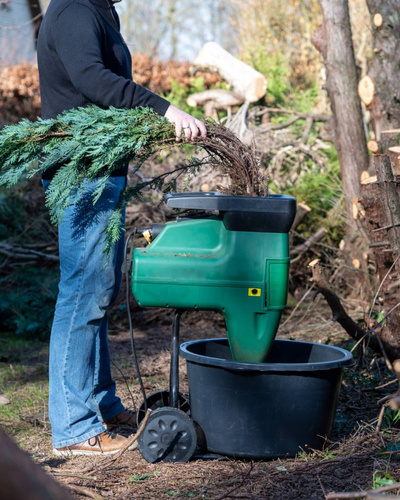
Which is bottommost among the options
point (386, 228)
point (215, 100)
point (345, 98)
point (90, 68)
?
point (386, 228)

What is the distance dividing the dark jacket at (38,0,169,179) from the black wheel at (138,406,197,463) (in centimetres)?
102

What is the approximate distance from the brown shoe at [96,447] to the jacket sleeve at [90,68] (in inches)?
55.7

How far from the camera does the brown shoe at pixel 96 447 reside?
9.53ft

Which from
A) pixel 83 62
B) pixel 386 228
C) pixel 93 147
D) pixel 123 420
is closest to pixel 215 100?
pixel 386 228

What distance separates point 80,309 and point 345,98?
3470 mm

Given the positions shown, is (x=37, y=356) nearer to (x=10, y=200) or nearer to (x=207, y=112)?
(x=10, y=200)

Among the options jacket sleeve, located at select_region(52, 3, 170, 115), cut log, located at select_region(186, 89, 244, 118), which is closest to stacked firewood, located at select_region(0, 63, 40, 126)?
cut log, located at select_region(186, 89, 244, 118)

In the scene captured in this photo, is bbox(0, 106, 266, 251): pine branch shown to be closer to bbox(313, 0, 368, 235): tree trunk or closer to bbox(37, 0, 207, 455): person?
bbox(37, 0, 207, 455): person

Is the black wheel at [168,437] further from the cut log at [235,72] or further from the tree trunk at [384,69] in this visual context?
the cut log at [235,72]

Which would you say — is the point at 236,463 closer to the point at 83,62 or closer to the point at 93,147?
the point at 93,147

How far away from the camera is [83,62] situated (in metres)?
2.59

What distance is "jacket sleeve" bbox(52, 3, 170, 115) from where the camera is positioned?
2.59 metres

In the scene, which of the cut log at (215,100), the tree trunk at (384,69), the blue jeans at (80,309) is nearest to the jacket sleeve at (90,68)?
the blue jeans at (80,309)

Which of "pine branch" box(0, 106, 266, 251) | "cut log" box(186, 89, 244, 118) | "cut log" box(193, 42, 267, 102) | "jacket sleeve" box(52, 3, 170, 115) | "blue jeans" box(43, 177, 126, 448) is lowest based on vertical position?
"blue jeans" box(43, 177, 126, 448)
